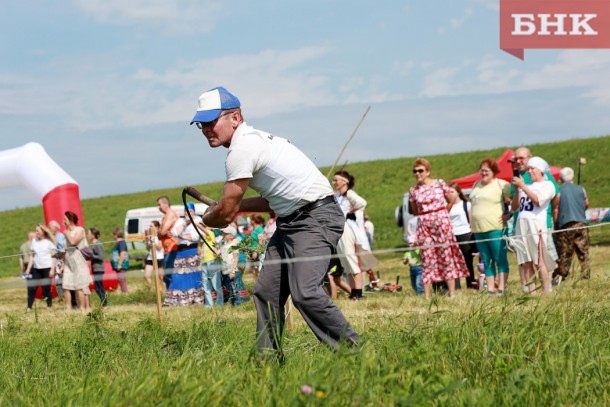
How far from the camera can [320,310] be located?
15.7 ft

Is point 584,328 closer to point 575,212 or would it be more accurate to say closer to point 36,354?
point 36,354

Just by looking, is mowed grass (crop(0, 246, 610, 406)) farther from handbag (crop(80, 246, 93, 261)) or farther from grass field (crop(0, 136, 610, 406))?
handbag (crop(80, 246, 93, 261))

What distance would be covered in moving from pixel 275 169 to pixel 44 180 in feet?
46.4

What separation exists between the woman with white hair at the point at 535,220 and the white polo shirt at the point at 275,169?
490 centimetres

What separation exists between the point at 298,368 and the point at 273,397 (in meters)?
0.61

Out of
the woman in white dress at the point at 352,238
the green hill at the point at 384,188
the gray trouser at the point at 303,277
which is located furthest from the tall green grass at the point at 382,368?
the green hill at the point at 384,188

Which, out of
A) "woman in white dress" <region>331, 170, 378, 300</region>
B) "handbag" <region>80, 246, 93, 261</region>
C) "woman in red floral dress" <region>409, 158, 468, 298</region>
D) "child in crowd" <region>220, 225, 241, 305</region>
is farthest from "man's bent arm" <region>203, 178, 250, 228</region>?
"handbag" <region>80, 246, 93, 261</region>

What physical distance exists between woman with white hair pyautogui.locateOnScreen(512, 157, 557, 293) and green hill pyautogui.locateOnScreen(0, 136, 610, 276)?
22628 mm

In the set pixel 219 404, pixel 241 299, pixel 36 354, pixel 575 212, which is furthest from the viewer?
pixel 575 212

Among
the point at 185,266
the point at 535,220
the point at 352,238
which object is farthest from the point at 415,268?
the point at 185,266

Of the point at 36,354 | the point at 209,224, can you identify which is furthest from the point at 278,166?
the point at 36,354

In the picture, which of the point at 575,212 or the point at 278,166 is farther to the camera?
the point at 575,212

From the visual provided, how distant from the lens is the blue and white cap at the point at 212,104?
4.88 m

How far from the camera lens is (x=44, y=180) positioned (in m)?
18.0
